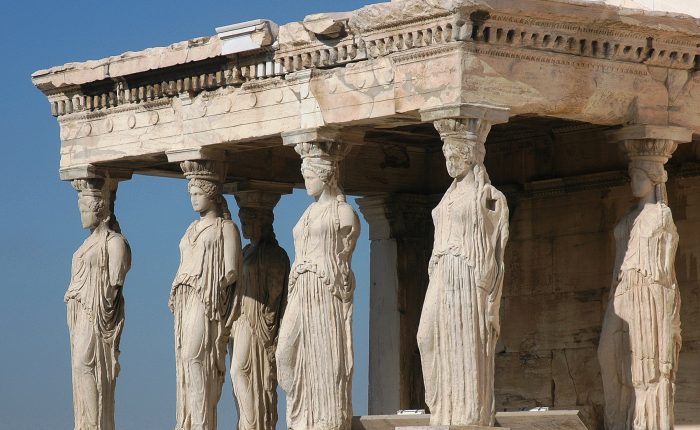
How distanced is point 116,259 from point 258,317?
1.58 metres

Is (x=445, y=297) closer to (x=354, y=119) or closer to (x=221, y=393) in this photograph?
(x=354, y=119)

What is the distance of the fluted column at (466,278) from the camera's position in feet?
61.8

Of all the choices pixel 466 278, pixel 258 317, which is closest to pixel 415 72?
pixel 466 278

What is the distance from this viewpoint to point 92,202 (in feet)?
75.1

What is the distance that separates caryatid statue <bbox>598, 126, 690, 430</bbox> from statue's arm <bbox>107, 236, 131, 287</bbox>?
5.05 m

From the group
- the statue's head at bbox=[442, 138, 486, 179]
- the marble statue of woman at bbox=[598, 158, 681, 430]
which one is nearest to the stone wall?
the marble statue of woman at bbox=[598, 158, 681, 430]

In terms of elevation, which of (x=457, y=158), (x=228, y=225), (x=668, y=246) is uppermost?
(x=457, y=158)

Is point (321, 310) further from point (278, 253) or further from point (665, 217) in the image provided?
point (278, 253)

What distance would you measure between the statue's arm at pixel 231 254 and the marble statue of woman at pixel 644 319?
3.57 m

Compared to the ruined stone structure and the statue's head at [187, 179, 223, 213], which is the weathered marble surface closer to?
the ruined stone structure

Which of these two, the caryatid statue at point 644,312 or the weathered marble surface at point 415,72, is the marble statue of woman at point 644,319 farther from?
the weathered marble surface at point 415,72

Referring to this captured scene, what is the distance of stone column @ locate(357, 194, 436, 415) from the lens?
82.3 feet

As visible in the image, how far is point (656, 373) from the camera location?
794 inches

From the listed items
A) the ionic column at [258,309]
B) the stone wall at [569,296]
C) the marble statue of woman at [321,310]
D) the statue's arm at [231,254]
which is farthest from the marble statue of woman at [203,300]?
the stone wall at [569,296]
